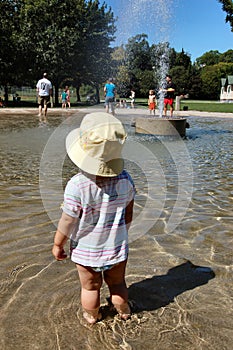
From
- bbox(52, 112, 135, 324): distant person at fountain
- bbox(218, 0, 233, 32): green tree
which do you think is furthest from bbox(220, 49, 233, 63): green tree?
bbox(52, 112, 135, 324): distant person at fountain

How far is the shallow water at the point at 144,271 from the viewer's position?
2.26m

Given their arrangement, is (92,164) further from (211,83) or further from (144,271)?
(211,83)

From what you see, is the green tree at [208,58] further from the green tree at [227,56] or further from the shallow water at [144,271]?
the shallow water at [144,271]

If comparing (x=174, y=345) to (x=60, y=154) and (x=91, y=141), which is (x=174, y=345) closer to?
(x=91, y=141)

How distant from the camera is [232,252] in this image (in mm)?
3420

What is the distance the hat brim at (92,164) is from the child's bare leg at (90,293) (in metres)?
0.64

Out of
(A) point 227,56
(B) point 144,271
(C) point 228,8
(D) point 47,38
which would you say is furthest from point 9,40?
(A) point 227,56

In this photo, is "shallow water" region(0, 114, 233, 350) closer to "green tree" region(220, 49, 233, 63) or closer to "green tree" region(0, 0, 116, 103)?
"green tree" region(0, 0, 116, 103)

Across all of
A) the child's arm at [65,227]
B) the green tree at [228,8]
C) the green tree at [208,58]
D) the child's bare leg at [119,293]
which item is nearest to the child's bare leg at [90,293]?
the child's bare leg at [119,293]

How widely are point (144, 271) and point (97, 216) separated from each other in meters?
1.02

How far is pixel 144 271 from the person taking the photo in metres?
3.06

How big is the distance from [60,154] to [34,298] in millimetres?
5872

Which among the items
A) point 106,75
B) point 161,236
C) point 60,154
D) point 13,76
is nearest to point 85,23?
point 106,75

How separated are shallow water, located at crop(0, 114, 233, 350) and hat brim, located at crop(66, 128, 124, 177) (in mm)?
1006
